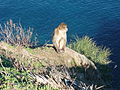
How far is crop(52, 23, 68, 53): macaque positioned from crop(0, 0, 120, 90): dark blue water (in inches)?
722

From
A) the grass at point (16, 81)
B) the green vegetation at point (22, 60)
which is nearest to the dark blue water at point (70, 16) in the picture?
the green vegetation at point (22, 60)

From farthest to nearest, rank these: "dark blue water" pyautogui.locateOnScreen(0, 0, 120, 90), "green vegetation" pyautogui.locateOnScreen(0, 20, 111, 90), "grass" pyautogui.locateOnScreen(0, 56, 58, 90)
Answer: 1. "dark blue water" pyautogui.locateOnScreen(0, 0, 120, 90)
2. "green vegetation" pyautogui.locateOnScreen(0, 20, 111, 90)
3. "grass" pyautogui.locateOnScreen(0, 56, 58, 90)

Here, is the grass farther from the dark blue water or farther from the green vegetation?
the dark blue water

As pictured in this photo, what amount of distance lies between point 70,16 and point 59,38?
25.2 m

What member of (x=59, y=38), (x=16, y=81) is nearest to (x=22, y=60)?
(x=59, y=38)

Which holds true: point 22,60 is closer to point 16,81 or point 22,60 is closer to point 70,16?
point 16,81

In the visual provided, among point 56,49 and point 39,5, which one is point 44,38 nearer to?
point 39,5

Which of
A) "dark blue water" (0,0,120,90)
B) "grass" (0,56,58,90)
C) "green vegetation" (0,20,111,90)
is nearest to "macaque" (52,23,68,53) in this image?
"green vegetation" (0,20,111,90)

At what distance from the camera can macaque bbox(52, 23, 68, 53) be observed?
1716 cm

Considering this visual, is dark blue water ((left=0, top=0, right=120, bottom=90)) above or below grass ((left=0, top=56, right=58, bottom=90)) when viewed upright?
below

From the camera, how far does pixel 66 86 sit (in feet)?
38.8

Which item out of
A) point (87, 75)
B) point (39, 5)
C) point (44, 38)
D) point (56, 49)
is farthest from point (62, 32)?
point (39, 5)

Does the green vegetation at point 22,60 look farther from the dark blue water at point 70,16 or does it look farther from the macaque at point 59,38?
the dark blue water at point 70,16

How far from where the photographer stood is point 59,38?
1758 cm
